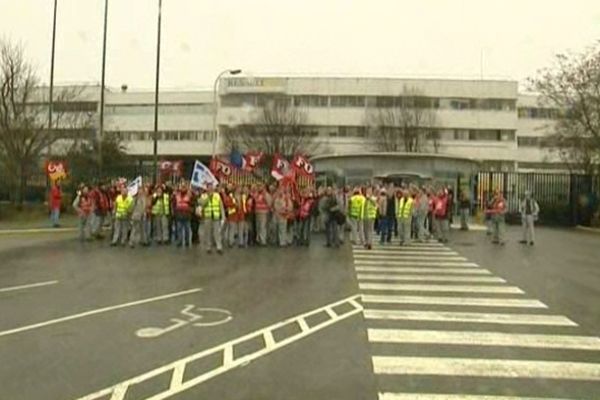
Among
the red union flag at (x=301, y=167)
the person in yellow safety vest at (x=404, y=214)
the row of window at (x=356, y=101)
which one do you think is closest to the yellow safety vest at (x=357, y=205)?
the person in yellow safety vest at (x=404, y=214)

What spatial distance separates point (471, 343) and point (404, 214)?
1618cm

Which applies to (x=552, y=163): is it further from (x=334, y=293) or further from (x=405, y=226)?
(x=334, y=293)

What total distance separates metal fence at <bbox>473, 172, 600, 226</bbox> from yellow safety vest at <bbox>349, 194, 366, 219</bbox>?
17.2 meters

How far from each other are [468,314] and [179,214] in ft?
42.6

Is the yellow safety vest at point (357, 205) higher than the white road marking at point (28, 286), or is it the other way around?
the yellow safety vest at point (357, 205)

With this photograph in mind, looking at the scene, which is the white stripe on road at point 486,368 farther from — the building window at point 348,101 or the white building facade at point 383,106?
the building window at point 348,101

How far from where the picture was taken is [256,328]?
10258 mm

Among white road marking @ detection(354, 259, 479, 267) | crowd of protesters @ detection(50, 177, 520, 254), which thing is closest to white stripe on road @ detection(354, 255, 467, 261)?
white road marking @ detection(354, 259, 479, 267)

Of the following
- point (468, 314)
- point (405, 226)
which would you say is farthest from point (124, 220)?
point (468, 314)

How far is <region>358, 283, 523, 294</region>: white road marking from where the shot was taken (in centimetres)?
1451

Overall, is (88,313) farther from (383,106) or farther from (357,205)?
(383,106)

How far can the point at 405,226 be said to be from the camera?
1019 inches

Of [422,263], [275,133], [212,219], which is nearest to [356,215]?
[212,219]

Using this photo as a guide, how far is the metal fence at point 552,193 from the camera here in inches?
1633
